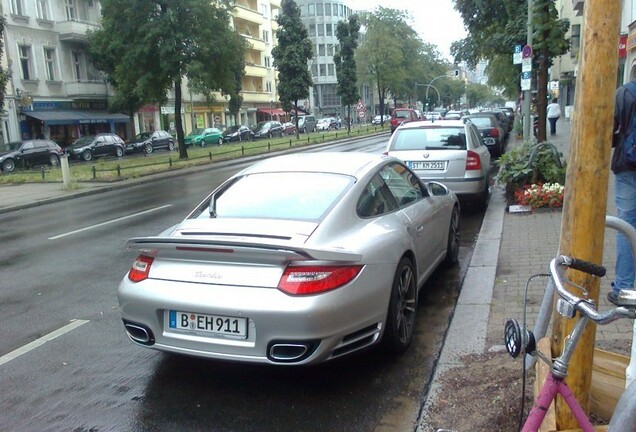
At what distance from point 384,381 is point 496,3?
17601 millimetres

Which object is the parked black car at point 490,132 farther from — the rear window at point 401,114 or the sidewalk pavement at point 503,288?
the rear window at point 401,114

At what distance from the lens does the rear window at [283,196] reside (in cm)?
438

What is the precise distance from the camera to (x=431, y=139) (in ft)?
34.4

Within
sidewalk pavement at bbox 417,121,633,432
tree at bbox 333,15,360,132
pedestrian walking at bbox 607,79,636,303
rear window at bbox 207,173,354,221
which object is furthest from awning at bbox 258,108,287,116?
pedestrian walking at bbox 607,79,636,303

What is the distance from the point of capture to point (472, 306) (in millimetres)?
5176

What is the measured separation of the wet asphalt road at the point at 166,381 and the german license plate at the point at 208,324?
20.0 inches

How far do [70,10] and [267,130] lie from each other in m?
18.2

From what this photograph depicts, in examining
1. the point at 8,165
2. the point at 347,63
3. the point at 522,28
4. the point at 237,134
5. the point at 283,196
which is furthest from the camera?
the point at 347,63

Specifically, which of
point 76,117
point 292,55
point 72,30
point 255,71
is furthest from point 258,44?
point 76,117

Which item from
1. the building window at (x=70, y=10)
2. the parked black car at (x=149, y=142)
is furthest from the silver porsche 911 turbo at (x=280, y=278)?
the building window at (x=70, y=10)

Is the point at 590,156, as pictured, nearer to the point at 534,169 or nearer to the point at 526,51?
the point at 534,169

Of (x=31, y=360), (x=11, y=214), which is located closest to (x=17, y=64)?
(x=11, y=214)

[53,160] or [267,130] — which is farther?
[267,130]

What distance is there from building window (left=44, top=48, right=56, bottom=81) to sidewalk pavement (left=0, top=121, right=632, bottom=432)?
1461 inches
